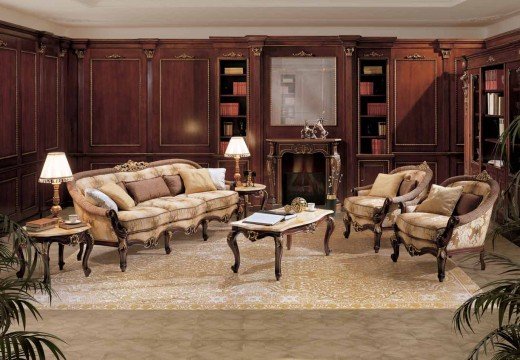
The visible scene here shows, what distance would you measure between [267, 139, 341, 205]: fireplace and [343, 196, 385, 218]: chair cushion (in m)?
2.27

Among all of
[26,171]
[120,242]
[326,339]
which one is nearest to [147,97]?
[26,171]

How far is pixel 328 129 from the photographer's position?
11102mm

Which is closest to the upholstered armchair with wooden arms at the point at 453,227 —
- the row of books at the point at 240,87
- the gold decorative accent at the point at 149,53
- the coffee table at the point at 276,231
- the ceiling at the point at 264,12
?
the coffee table at the point at 276,231

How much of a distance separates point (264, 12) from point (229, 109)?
191 centimetres

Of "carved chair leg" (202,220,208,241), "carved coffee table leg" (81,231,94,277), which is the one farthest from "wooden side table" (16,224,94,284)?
"carved chair leg" (202,220,208,241)

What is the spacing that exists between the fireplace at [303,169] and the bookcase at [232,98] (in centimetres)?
70

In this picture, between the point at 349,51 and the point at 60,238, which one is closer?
the point at 60,238

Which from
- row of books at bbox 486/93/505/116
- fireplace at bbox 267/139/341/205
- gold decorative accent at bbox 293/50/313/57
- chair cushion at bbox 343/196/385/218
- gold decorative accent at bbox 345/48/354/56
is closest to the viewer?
chair cushion at bbox 343/196/385/218

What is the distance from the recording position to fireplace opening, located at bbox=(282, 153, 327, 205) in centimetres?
1116

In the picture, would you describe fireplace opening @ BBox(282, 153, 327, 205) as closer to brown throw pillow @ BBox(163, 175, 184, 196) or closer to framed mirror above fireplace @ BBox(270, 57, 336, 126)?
framed mirror above fireplace @ BBox(270, 57, 336, 126)

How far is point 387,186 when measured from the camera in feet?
27.8

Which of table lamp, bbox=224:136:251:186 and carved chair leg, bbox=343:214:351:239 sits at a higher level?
table lamp, bbox=224:136:251:186

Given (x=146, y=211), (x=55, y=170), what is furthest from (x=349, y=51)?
(x=55, y=170)

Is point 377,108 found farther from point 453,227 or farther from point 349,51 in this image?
point 453,227
